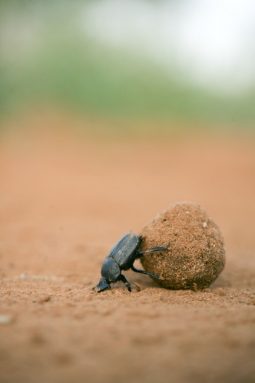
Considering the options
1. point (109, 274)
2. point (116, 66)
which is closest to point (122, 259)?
point (109, 274)

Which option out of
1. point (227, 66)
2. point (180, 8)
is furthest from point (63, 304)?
point (180, 8)

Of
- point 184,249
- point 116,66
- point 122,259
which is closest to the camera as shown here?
point 184,249

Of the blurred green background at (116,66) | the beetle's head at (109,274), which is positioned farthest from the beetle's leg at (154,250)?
the blurred green background at (116,66)

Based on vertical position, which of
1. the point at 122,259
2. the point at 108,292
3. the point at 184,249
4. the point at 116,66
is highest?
the point at 116,66

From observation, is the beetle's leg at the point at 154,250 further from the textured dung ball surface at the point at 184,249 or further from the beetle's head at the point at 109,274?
the beetle's head at the point at 109,274

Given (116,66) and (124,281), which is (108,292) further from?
(116,66)

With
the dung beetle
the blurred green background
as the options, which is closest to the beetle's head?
the dung beetle
